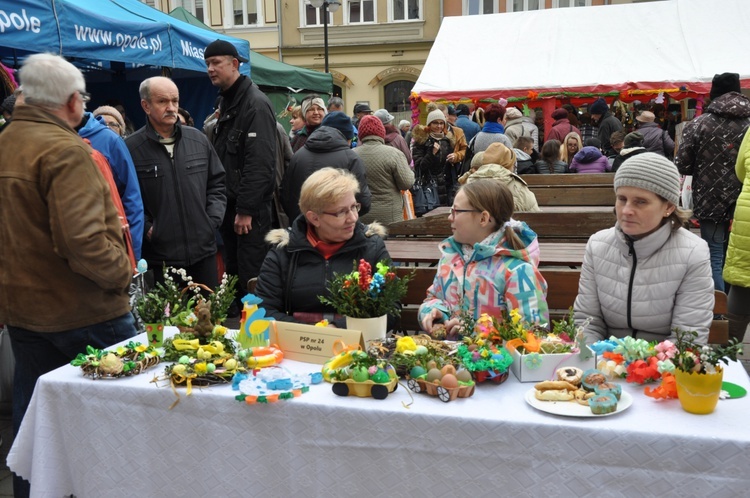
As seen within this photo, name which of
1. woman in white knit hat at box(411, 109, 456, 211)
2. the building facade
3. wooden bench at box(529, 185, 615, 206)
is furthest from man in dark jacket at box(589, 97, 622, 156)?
the building facade

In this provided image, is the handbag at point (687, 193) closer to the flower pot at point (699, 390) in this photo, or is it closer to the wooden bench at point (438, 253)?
the wooden bench at point (438, 253)

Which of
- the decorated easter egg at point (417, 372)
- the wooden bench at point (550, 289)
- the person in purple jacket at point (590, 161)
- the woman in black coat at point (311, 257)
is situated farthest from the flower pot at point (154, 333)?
the person in purple jacket at point (590, 161)

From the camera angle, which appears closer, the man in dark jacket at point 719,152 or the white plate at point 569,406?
the white plate at point 569,406

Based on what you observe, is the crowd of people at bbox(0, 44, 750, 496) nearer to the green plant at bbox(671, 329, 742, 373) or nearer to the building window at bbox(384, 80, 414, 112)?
the green plant at bbox(671, 329, 742, 373)

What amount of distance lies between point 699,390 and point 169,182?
3162 mm

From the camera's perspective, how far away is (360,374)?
2.07m

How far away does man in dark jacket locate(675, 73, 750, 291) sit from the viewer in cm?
544

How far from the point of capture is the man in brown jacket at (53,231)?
2.52 meters

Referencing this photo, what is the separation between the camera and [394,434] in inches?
78.1

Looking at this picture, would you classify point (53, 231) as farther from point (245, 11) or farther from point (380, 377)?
point (245, 11)

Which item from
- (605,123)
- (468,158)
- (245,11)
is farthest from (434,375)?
(245,11)

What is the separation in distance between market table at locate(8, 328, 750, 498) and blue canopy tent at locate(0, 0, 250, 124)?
352 cm

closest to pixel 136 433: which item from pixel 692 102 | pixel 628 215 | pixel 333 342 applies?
pixel 333 342

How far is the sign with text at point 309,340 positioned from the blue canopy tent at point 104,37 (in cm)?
356
